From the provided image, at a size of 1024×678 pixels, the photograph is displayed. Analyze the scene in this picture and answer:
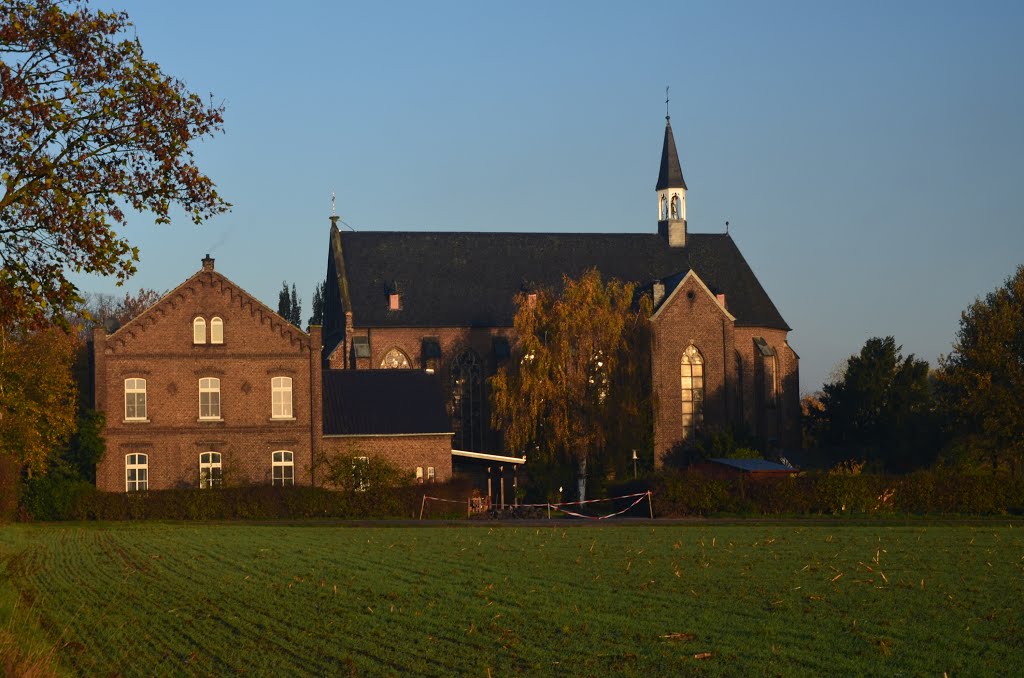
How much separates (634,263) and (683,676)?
61.2 metres

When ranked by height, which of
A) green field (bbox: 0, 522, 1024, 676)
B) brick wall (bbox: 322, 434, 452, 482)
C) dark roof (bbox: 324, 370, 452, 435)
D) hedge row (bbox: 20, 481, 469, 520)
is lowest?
green field (bbox: 0, 522, 1024, 676)

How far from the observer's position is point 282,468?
5256 centimetres

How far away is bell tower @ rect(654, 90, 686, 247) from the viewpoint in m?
75.1

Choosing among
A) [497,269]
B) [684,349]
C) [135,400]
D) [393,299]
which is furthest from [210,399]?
[684,349]

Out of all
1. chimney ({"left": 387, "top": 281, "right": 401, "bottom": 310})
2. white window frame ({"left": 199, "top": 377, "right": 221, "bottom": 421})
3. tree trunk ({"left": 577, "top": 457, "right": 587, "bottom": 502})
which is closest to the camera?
white window frame ({"left": 199, "top": 377, "right": 221, "bottom": 421})

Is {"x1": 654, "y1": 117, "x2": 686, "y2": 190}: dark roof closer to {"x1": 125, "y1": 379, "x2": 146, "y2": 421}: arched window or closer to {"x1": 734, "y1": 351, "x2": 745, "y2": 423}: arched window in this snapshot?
{"x1": 734, "y1": 351, "x2": 745, "y2": 423}: arched window

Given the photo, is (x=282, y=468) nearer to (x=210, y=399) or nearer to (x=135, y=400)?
(x=210, y=399)

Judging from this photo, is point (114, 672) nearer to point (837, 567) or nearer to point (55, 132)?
point (55, 132)

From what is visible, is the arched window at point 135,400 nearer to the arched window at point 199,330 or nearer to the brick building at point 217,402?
Result: the brick building at point 217,402

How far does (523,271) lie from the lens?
71.3 metres

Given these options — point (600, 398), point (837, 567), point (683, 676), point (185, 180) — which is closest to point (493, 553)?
point (837, 567)

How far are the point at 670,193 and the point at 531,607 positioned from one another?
6044 centimetres

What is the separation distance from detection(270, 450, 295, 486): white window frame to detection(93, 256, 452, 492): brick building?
41mm

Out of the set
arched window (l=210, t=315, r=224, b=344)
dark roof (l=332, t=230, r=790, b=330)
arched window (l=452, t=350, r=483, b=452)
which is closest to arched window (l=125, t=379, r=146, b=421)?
arched window (l=210, t=315, r=224, b=344)
